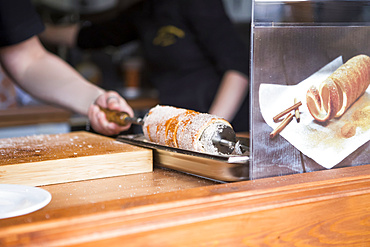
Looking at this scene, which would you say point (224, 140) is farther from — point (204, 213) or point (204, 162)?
point (204, 213)

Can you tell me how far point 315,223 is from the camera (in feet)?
2.70

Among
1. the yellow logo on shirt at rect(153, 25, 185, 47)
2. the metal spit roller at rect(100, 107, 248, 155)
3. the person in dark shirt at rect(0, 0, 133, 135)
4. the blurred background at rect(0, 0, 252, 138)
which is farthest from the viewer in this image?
the blurred background at rect(0, 0, 252, 138)

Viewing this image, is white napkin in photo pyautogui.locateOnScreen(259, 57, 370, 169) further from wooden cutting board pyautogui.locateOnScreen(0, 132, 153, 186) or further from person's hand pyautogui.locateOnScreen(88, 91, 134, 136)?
person's hand pyautogui.locateOnScreen(88, 91, 134, 136)

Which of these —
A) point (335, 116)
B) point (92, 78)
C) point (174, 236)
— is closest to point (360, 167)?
point (335, 116)

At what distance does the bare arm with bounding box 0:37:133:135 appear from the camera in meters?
1.71

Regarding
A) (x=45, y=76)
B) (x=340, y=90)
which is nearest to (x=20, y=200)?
(x=340, y=90)

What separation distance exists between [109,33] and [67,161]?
2.29 meters

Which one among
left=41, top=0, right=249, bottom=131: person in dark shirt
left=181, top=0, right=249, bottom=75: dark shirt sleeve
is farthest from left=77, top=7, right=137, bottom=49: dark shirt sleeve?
left=181, top=0, right=249, bottom=75: dark shirt sleeve

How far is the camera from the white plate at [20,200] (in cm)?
68

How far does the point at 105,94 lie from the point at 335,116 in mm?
829

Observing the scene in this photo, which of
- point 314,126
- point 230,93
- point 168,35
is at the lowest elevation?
point 230,93

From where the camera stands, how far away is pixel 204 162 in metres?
0.94

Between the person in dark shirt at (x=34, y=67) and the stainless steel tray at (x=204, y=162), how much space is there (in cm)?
53

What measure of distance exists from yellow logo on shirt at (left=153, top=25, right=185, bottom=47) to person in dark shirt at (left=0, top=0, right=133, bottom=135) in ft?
2.76
